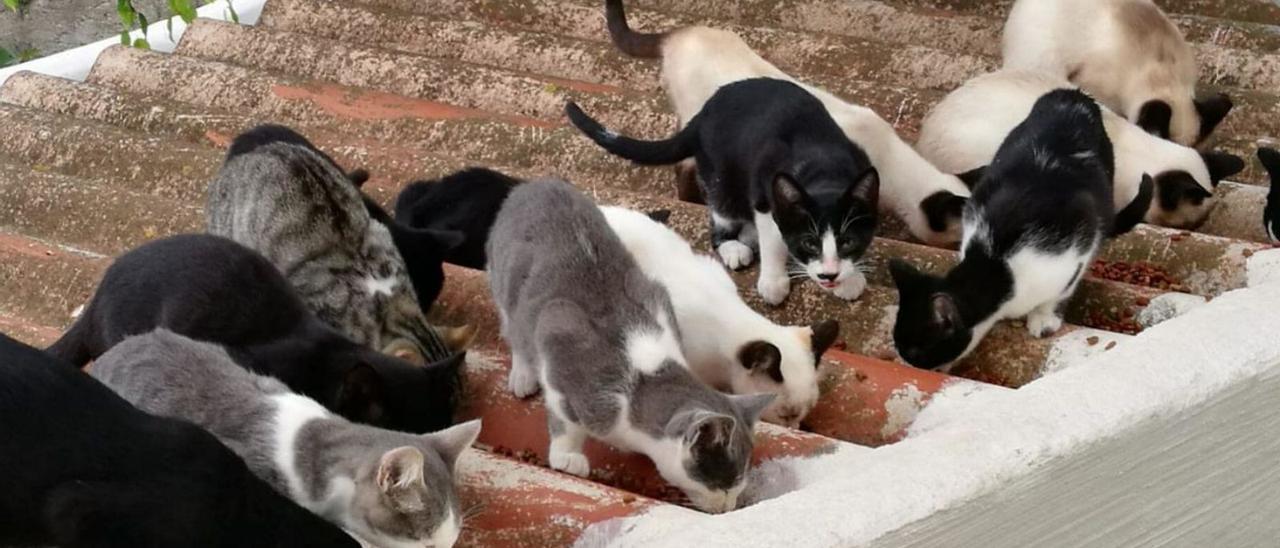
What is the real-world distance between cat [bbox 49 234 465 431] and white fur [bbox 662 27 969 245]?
1.56 metres

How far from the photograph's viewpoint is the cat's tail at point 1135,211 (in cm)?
337

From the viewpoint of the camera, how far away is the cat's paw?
8.87ft

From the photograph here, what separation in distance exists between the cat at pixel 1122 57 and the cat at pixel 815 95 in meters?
0.76

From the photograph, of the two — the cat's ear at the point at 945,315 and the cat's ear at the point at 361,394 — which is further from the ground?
the cat's ear at the point at 361,394

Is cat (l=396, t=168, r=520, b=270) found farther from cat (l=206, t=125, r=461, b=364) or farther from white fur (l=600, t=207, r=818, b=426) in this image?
white fur (l=600, t=207, r=818, b=426)

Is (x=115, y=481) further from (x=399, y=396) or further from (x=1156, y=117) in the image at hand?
(x=1156, y=117)

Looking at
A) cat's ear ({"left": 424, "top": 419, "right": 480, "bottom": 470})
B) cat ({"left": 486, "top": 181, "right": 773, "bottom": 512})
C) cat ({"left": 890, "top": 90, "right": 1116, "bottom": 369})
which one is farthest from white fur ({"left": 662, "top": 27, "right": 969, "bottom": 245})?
cat's ear ({"left": 424, "top": 419, "right": 480, "bottom": 470})

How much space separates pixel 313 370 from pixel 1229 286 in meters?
2.01

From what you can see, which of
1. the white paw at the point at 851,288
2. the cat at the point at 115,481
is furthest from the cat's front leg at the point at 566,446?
the white paw at the point at 851,288

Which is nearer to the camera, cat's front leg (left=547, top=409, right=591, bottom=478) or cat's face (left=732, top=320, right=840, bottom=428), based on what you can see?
cat's front leg (left=547, top=409, right=591, bottom=478)

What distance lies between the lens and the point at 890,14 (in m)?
4.83

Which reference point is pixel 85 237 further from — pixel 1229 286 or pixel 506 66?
pixel 1229 286

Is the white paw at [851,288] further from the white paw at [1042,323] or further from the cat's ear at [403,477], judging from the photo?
the cat's ear at [403,477]

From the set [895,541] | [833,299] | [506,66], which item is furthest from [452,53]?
[895,541]
